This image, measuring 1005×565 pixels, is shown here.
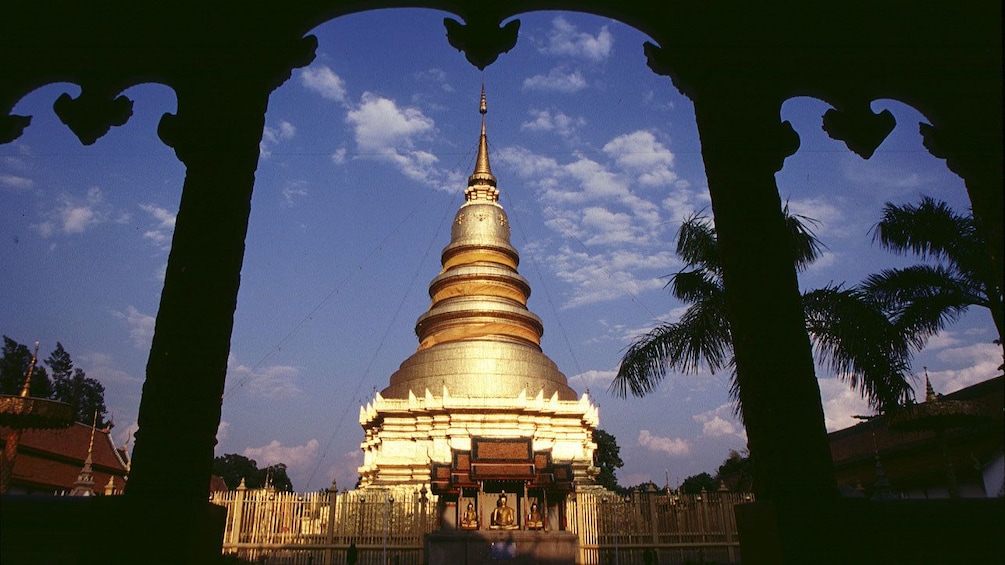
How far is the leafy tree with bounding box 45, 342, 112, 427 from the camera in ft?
119

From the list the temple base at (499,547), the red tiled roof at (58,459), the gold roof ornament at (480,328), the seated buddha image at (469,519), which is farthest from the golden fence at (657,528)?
the red tiled roof at (58,459)

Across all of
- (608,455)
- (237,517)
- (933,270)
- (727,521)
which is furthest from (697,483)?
(933,270)

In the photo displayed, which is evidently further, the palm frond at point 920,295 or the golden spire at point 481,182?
the golden spire at point 481,182

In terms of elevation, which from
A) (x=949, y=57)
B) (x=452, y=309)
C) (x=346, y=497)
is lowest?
(x=346, y=497)

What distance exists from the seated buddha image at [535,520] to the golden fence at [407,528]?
148 centimetres

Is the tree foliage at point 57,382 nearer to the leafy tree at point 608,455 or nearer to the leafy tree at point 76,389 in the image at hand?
the leafy tree at point 76,389

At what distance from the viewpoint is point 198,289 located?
A: 12.1ft

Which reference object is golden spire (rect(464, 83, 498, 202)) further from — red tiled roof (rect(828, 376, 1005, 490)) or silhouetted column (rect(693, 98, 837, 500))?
silhouetted column (rect(693, 98, 837, 500))

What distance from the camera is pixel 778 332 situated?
146 inches

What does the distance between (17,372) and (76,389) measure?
19.5 feet

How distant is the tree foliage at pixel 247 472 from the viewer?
221 feet

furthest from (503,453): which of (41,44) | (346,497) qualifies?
(41,44)

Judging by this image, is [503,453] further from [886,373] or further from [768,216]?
[768,216]

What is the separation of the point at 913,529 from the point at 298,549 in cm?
1678
